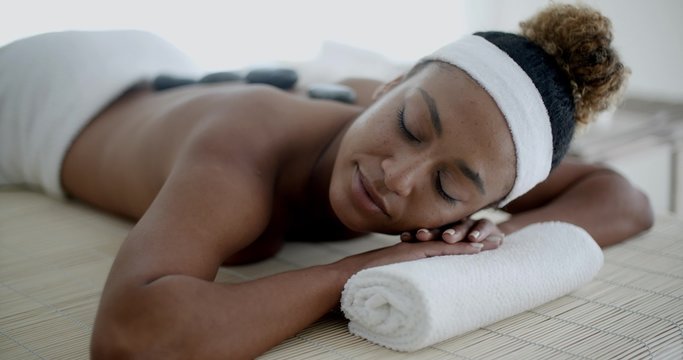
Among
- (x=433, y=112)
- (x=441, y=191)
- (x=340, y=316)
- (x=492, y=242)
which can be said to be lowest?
(x=340, y=316)

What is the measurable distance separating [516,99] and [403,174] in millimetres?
247

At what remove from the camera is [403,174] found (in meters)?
1.18

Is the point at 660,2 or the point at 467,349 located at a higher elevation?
the point at 660,2

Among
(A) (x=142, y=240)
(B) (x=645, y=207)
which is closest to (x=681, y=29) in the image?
(B) (x=645, y=207)

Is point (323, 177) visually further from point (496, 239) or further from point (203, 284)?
point (203, 284)

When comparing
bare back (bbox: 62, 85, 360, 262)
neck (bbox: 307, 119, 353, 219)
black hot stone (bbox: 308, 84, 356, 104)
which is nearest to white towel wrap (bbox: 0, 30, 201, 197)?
bare back (bbox: 62, 85, 360, 262)

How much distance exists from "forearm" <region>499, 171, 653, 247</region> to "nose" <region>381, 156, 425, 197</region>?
397 mm

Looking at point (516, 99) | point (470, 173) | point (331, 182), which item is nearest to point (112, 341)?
point (331, 182)

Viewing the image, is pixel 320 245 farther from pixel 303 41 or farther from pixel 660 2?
pixel 660 2

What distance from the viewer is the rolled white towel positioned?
105cm

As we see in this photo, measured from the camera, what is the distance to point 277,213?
1.53m

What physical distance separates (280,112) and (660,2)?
2.25 metres

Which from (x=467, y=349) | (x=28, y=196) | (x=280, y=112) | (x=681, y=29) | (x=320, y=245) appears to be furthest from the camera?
(x=681, y=29)

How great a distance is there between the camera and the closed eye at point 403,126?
123 cm
